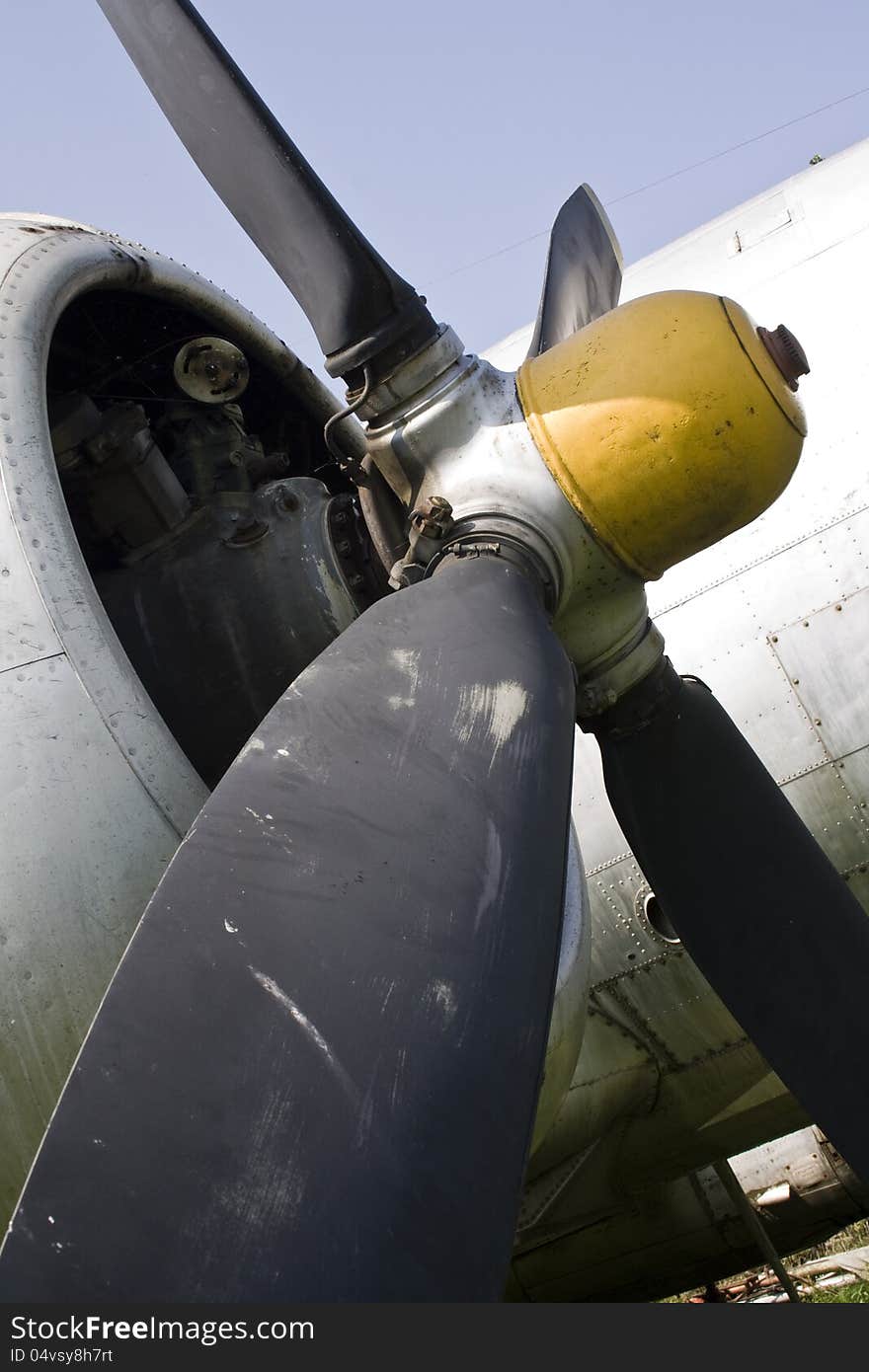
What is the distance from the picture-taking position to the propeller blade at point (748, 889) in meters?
4.39

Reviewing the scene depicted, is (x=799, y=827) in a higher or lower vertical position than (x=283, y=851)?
lower

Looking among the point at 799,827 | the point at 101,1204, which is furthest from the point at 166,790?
the point at 799,827

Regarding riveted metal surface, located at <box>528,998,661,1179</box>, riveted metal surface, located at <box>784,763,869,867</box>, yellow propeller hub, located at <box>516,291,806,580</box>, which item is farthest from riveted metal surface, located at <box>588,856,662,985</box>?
yellow propeller hub, located at <box>516,291,806,580</box>

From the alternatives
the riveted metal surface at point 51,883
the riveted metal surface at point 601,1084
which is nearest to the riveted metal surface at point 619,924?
the riveted metal surface at point 601,1084

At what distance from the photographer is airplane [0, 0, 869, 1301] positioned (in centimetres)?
218

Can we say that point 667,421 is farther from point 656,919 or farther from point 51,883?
point 656,919

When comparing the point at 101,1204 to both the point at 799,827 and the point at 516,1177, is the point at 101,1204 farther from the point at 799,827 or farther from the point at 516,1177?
the point at 799,827

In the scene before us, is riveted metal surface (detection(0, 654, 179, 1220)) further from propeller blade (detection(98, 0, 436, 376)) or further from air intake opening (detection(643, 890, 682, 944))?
air intake opening (detection(643, 890, 682, 944))

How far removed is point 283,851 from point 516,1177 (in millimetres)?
756

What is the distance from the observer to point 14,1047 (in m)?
2.99

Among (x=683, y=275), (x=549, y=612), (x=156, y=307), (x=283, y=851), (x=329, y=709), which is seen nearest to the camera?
(x=283, y=851)

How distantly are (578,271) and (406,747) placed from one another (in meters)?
3.07

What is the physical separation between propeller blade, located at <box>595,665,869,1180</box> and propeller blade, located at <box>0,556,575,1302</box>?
1622 millimetres

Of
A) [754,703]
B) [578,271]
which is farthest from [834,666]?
[578,271]
